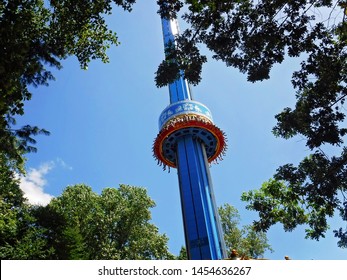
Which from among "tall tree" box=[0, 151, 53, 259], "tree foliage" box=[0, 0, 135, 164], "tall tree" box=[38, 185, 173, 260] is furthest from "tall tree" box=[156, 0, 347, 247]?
"tall tree" box=[38, 185, 173, 260]

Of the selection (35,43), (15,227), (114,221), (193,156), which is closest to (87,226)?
Result: (114,221)

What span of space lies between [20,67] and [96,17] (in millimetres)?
3120

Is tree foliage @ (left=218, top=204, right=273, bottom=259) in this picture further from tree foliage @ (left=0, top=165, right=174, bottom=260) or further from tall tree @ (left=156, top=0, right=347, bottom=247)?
tall tree @ (left=156, top=0, right=347, bottom=247)

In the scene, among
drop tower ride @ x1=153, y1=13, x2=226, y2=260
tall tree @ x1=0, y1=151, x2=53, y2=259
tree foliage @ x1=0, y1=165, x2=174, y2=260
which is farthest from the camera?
drop tower ride @ x1=153, y1=13, x2=226, y2=260

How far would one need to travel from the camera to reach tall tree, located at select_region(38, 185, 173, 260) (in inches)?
1018

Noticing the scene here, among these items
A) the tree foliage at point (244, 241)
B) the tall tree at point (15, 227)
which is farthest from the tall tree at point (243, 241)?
the tall tree at point (15, 227)

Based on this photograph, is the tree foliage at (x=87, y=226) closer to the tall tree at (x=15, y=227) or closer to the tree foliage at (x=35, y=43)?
the tall tree at (x=15, y=227)

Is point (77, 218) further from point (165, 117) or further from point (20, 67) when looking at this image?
point (20, 67)

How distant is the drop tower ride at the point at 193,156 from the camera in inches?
826

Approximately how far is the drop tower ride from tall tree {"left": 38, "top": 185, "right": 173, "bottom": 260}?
4752mm

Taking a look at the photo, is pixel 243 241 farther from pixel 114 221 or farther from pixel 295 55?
pixel 295 55

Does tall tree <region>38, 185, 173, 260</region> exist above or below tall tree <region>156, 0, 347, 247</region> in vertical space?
above

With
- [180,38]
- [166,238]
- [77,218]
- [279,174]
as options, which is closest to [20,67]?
[180,38]

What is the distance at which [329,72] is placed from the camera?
27.0 feet
